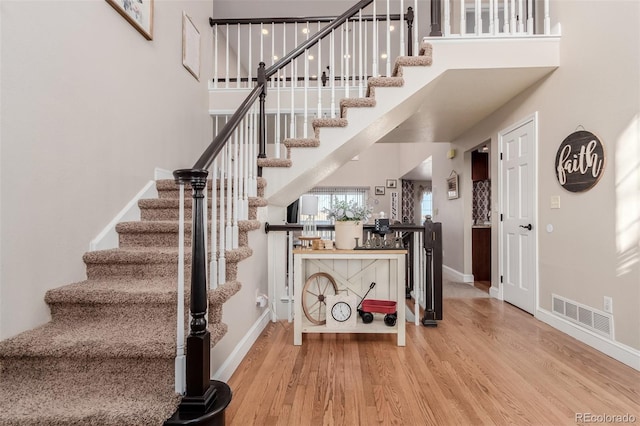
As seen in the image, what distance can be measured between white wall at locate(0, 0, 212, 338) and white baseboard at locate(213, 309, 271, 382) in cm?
102

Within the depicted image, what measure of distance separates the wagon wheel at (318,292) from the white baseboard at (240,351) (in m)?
0.44

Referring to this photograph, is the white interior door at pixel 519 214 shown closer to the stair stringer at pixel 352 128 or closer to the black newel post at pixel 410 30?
the stair stringer at pixel 352 128

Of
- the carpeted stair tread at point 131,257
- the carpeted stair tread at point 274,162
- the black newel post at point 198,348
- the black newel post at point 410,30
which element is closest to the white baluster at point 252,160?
the carpeted stair tread at point 274,162

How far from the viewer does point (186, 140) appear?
355 cm

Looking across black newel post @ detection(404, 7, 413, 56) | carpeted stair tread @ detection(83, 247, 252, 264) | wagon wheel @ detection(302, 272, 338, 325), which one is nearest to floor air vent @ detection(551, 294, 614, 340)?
wagon wheel @ detection(302, 272, 338, 325)

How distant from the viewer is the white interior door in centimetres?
333

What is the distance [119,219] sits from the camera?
8.02 feet

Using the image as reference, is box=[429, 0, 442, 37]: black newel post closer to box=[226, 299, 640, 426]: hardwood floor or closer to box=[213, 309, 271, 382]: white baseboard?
box=[226, 299, 640, 426]: hardwood floor

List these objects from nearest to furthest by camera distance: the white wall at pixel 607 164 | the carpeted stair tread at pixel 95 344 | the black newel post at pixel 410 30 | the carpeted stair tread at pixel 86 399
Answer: the carpeted stair tread at pixel 86 399
the carpeted stair tread at pixel 95 344
the white wall at pixel 607 164
the black newel post at pixel 410 30

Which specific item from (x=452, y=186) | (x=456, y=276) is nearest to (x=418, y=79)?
(x=452, y=186)

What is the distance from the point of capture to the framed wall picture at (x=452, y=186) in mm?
5406

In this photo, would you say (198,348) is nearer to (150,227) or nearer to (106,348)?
(106,348)

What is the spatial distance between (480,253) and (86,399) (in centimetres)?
534

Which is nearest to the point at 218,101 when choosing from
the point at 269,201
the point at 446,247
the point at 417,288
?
the point at 269,201
